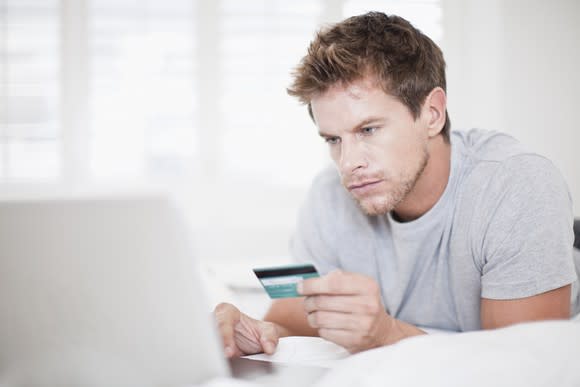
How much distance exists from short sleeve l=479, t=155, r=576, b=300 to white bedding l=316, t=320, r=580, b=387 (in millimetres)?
409

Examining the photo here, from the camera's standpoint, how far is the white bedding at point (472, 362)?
26.2 inches

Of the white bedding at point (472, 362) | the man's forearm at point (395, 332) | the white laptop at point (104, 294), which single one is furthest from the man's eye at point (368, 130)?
the white laptop at point (104, 294)

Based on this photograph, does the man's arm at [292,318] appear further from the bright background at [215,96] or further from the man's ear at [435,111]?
the bright background at [215,96]

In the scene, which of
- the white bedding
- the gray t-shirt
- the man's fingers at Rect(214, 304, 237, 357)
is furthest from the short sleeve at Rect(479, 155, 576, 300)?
the man's fingers at Rect(214, 304, 237, 357)

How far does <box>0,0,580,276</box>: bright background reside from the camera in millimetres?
3475

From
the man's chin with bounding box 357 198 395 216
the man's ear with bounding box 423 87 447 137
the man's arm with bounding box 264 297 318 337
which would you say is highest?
the man's ear with bounding box 423 87 447 137

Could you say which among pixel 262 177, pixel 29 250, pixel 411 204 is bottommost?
pixel 262 177

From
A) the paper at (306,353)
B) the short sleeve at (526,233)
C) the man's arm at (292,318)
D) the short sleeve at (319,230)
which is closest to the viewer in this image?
the paper at (306,353)

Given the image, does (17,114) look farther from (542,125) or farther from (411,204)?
(542,125)

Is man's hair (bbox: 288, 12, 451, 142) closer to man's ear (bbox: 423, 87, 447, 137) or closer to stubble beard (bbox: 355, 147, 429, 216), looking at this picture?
man's ear (bbox: 423, 87, 447, 137)

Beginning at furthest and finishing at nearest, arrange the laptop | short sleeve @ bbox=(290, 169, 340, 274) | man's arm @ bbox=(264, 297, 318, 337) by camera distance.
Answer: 1. short sleeve @ bbox=(290, 169, 340, 274)
2. man's arm @ bbox=(264, 297, 318, 337)
3. the laptop

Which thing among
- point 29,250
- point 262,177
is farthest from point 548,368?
point 262,177

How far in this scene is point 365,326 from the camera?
3.21 ft

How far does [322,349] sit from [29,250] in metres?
0.61
